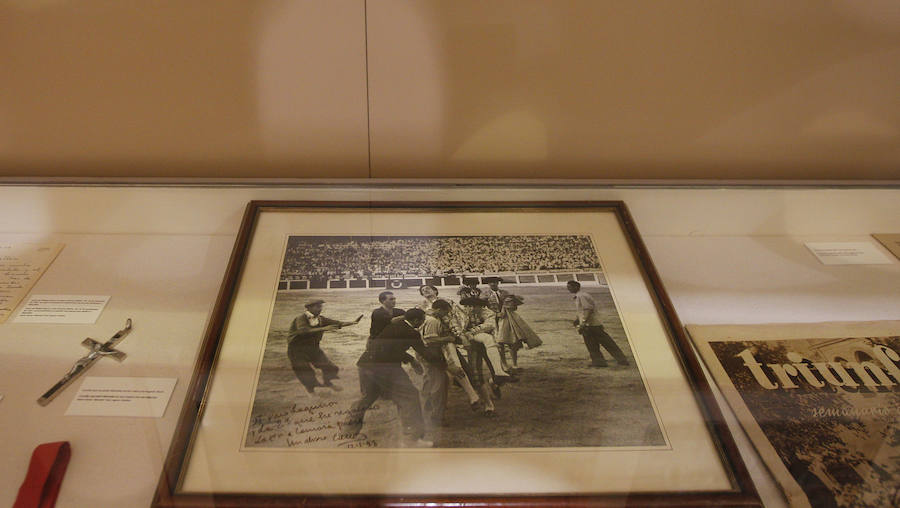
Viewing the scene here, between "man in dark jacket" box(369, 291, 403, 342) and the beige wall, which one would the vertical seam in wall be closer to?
the beige wall


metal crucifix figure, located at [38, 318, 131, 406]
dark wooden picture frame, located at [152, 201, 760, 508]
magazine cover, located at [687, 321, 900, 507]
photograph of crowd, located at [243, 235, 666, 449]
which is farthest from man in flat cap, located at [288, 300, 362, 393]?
magazine cover, located at [687, 321, 900, 507]

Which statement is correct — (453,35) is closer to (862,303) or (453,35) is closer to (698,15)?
(698,15)

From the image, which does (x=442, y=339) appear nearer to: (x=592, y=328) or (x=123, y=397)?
(x=592, y=328)

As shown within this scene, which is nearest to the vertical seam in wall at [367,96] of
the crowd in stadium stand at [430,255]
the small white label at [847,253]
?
the crowd in stadium stand at [430,255]

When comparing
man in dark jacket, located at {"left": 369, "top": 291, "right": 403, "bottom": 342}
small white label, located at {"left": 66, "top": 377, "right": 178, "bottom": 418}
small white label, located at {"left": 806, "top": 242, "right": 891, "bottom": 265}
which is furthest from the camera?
small white label, located at {"left": 806, "top": 242, "right": 891, "bottom": 265}

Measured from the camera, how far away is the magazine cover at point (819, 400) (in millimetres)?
747

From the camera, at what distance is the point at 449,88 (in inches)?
43.1

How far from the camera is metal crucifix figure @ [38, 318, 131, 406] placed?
0.82 metres

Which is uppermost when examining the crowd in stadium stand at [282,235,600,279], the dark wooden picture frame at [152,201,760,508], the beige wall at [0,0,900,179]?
the beige wall at [0,0,900,179]

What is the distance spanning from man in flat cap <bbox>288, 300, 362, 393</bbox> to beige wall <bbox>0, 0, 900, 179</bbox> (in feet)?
1.35

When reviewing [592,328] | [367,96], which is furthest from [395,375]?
[367,96]

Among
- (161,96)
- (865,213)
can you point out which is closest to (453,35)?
(161,96)

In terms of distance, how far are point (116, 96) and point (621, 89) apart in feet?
3.36

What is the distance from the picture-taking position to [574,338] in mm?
916
